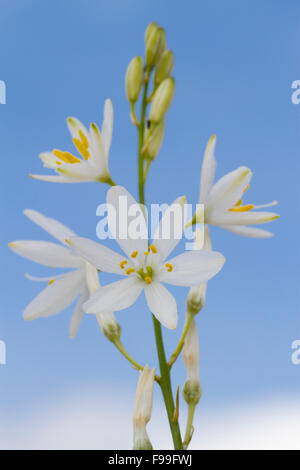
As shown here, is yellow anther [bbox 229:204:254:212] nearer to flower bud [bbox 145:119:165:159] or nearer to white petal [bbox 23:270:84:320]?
flower bud [bbox 145:119:165:159]

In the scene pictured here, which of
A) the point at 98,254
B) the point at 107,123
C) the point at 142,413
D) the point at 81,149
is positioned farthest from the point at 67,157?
the point at 142,413

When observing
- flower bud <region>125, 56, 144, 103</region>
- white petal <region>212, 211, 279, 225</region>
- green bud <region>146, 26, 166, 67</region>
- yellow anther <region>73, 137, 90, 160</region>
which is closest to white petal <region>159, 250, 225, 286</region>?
white petal <region>212, 211, 279, 225</region>

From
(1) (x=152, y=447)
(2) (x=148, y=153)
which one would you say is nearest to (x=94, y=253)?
(2) (x=148, y=153)

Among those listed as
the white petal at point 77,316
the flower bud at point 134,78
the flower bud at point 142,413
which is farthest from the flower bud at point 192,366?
the flower bud at point 134,78

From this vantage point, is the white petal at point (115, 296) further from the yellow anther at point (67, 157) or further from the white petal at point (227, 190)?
the yellow anther at point (67, 157)

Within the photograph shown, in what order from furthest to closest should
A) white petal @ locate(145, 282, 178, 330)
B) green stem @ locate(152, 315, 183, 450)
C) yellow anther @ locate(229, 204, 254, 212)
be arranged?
yellow anther @ locate(229, 204, 254, 212) → green stem @ locate(152, 315, 183, 450) → white petal @ locate(145, 282, 178, 330)

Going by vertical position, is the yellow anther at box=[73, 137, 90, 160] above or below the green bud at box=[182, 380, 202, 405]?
above

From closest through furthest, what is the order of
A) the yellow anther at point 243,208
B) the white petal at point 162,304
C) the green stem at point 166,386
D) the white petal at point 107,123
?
the white petal at point 162,304 → the green stem at point 166,386 → the yellow anther at point 243,208 → the white petal at point 107,123

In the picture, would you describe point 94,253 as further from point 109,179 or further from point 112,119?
point 112,119
